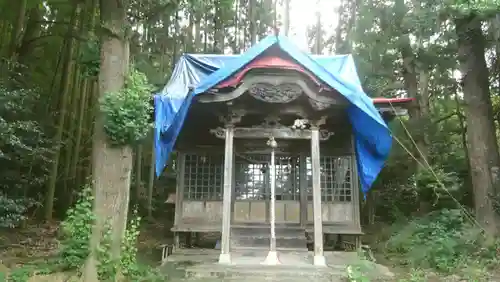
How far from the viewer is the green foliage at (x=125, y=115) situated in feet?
19.8

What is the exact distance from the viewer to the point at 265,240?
8836 mm

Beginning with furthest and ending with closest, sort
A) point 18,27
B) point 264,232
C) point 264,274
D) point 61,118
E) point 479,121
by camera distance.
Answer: point 61,118
point 18,27
point 264,232
point 479,121
point 264,274

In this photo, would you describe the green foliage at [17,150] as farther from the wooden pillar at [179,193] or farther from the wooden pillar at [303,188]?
the wooden pillar at [303,188]

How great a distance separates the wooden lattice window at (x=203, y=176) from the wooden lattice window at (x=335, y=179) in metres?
2.05

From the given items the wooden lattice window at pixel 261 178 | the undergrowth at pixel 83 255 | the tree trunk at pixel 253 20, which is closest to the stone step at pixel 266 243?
the wooden lattice window at pixel 261 178

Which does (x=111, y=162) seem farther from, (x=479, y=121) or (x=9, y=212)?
(x=479, y=121)

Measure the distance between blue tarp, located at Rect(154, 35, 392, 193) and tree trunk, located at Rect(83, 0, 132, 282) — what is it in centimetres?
149

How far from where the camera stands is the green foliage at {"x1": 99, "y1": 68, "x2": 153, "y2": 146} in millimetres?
6031

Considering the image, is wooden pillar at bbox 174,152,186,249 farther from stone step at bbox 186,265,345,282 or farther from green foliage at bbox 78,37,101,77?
green foliage at bbox 78,37,101,77

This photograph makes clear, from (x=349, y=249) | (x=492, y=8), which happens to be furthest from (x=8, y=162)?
(x=492, y=8)

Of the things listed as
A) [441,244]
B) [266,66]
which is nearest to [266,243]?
[441,244]

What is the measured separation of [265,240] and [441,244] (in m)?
3.44

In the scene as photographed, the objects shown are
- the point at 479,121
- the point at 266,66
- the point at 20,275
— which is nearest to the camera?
the point at 20,275

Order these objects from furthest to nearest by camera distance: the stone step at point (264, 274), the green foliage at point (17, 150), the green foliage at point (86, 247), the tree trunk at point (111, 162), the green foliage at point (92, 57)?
the green foliage at point (17, 150) < the green foliage at point (92, 57) < the stone step at point (264, 274) < the tree trunk at point (111, 162) < the green foliage at point (86, 247)
